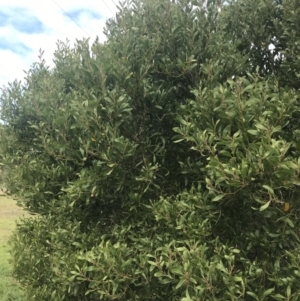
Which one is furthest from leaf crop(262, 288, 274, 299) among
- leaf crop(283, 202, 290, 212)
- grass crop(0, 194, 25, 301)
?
grass crop(0, 194, 25, 301)

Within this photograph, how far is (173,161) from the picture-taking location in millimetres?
4258

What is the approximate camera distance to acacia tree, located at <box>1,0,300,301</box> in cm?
310

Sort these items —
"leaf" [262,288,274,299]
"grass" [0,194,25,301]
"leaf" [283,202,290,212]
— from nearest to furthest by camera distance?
"leaf" [283,202,290,212] < "leaf" [262,288,274,299] < "grass" [0,194,25,301]

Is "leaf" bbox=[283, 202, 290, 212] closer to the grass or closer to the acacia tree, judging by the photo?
the acacia tree

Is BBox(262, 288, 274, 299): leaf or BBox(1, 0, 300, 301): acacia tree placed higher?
BBox(1, 0, 300, 301): acacia tree

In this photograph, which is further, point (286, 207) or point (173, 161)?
point (173, 161)

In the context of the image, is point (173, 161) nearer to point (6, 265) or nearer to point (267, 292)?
point (267, 292)

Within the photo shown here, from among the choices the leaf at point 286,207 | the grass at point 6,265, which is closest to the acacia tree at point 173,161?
the leaf at point 286,207

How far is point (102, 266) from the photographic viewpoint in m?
3.66

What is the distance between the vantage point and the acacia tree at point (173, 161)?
3.10m

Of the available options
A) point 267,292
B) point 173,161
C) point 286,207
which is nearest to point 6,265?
point 173,161

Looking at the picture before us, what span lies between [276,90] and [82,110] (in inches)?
74.4

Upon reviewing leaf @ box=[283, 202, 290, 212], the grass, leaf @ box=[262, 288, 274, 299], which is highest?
leaf @ box=[283, 202, 290, 212]

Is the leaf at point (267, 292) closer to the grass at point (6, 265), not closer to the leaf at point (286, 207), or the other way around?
the leaf at point (286, 207)
